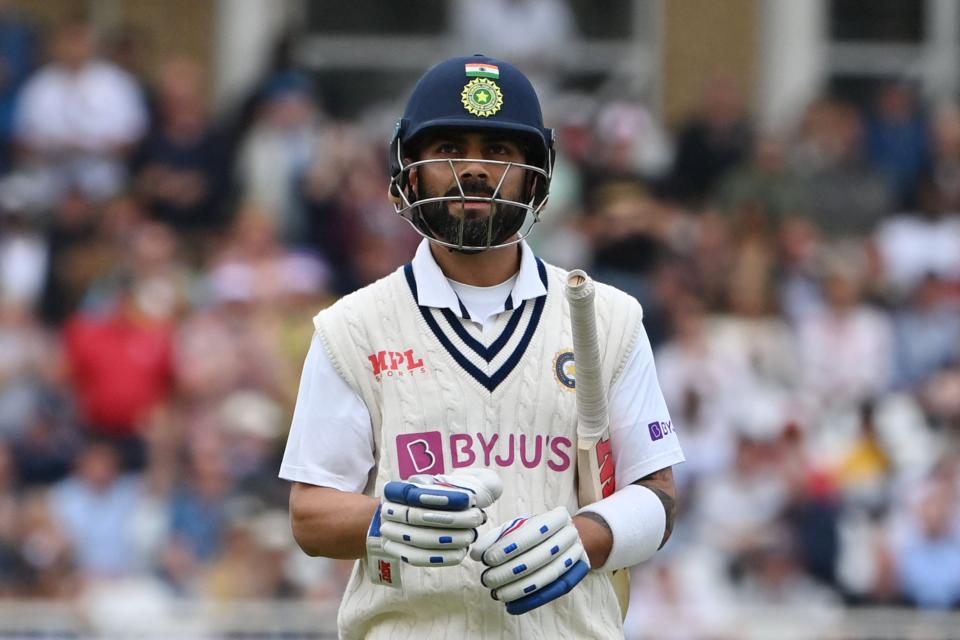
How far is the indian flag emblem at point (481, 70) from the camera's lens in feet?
14.1

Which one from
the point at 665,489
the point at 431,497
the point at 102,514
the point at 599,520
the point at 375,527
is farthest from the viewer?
the point at 102,514

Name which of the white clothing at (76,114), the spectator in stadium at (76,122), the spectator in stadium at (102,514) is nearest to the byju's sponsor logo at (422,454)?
the spectator in stadium at (102,514)

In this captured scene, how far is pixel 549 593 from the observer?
12.9ft

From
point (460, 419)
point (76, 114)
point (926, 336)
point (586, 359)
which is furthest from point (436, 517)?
point (76, 114)

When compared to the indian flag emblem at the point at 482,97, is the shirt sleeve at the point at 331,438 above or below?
below

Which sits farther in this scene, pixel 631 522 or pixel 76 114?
pixel 76 114

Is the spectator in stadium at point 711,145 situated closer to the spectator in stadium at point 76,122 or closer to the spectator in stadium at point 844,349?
the spectator in stadium at point 844,349

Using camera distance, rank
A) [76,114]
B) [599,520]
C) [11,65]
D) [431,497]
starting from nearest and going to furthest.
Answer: [431,497]
[599,520]
[76,114]
[11,65]

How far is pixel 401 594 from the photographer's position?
418cm

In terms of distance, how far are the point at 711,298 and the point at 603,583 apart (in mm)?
7268

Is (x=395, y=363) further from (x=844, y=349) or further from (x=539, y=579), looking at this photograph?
(x=844, y=349)

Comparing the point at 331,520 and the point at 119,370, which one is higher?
the point at 331,520

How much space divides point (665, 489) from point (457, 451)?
515mm

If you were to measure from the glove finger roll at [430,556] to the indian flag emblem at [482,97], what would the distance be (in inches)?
38.4
